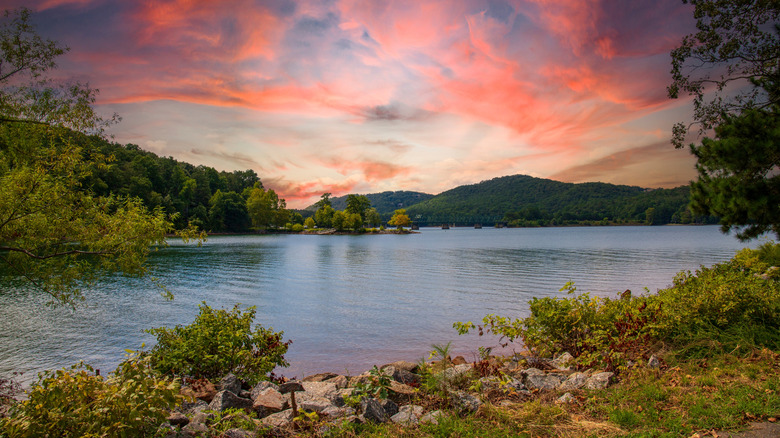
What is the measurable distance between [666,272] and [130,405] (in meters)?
38.1

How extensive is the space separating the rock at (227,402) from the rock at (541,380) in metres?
5.24

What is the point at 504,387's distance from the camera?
271 inches

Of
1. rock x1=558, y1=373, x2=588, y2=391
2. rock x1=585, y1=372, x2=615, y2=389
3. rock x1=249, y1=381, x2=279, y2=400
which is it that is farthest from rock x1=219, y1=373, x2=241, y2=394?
rock x1=585, y1=372, x2=615, y2=389

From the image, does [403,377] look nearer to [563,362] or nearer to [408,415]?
[408,415]

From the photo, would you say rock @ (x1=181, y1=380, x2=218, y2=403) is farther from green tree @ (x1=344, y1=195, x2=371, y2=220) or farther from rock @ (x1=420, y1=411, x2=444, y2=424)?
green tree @ (x1=344, y1=195, x2=371, y2=220)

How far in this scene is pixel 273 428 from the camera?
5.24 metres

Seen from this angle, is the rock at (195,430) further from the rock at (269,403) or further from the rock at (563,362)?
the rock at (563,362)

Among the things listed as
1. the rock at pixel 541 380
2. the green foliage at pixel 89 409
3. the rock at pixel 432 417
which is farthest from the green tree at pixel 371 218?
the green foliage at pixel 89 409

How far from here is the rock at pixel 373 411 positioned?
18.2 feet

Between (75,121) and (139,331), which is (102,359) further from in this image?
(75,121)

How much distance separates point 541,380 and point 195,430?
20.1 ft

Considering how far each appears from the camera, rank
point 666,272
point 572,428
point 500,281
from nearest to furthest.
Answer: point 572,428
point 500,281
point 666,272

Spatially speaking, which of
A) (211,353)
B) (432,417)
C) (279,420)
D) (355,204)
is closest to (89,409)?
(279,420)

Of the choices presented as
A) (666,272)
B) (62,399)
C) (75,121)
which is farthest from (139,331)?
(666,272)
